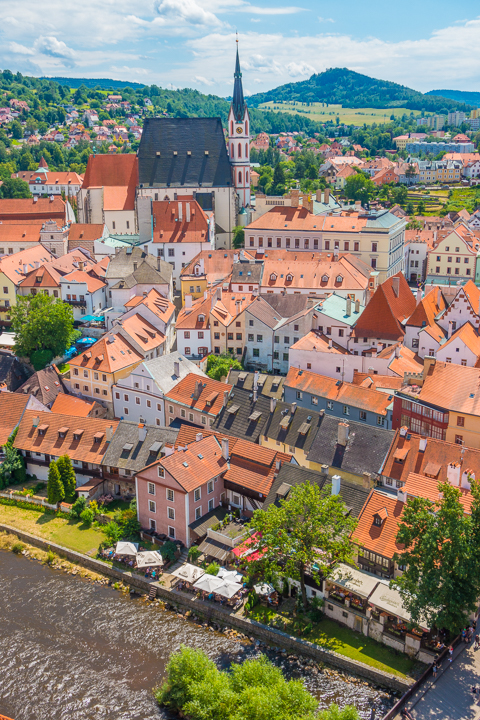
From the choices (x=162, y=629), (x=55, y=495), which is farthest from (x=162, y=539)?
(x=55, y=495)

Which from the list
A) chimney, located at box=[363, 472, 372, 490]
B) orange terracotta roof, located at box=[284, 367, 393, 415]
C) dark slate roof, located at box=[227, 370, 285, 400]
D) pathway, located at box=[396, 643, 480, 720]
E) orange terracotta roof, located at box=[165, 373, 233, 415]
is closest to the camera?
pathway, located at box=[396, 643, 480, 720]

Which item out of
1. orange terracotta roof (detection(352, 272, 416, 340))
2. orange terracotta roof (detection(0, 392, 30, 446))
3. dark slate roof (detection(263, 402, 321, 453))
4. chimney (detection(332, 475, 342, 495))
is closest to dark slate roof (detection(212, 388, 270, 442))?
dark slate roof (detection(263, 402, 321, 453))

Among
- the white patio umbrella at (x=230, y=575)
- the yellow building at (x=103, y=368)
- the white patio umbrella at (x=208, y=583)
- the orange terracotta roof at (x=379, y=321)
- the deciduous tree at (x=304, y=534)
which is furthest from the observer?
the orange terracotta roof at (x=379, y=321)

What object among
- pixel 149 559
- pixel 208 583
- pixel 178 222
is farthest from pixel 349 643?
pixel 178 222

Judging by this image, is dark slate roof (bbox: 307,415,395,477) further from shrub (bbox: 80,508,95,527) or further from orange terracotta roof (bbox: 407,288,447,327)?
orange terracotta roof (bbox: 407,288,447,327)

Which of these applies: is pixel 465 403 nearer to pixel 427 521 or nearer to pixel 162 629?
pixel 427 521

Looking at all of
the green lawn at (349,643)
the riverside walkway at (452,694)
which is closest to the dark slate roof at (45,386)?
the green lawn at (349,643)

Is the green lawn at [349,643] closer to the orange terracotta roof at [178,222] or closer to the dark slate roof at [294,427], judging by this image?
the dark slate roof at [294,427]
